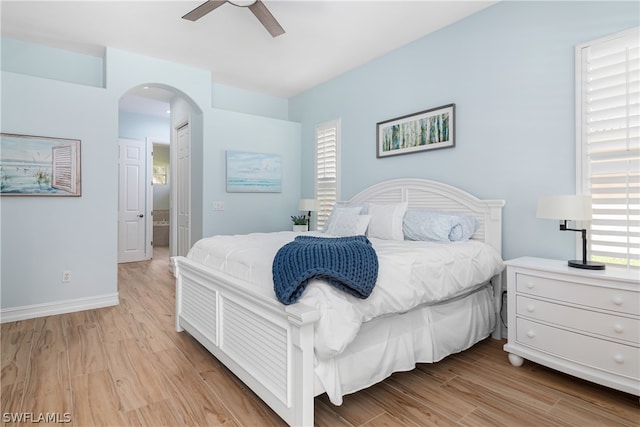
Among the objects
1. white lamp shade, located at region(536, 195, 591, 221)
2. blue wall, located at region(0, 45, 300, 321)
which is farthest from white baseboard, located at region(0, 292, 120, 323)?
white lamp shade, located at region(536, 195, 591, 221)

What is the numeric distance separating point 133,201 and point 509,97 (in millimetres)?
6427

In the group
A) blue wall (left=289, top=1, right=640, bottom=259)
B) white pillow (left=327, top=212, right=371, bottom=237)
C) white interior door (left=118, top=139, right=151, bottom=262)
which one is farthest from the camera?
white interior door (left=118, top=139, right=151, bottom=262)

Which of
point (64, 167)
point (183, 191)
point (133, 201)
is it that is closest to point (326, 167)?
point (183, 191)

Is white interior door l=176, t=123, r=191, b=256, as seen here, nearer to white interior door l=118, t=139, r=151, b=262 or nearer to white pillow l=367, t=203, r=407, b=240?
white interior door l=118, t=139, r=151, b=262

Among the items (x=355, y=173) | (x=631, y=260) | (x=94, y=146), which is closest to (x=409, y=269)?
(x=631, y=260)

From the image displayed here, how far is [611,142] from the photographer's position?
91.4 inches

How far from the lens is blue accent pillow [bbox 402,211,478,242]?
9.31ft

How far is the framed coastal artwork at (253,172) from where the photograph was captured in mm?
4684

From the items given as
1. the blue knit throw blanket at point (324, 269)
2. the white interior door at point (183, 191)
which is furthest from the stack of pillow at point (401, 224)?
the white interior door at point (183, 191)

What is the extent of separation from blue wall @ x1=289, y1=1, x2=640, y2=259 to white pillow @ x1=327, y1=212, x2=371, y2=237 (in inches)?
33.7

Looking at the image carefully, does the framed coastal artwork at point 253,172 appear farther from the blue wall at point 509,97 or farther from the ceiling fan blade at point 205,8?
the ceiling fan blade at point 205,8

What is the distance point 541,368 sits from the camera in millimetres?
2340

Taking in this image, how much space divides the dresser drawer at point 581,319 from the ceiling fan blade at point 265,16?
Answer: 2.86 metres

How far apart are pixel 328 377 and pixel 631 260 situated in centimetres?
213
